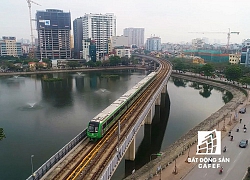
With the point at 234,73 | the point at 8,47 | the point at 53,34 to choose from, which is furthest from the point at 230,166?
the point at 8,47

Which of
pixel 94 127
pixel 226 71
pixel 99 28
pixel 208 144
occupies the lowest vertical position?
pixel 208 144

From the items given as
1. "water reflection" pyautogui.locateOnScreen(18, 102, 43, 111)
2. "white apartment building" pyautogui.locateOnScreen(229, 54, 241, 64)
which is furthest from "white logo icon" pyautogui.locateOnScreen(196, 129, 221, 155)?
"white apartment building" pyautogui.locateOnScreen(229, 54, 241, 64)

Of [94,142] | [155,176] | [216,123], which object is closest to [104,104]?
[216,123]

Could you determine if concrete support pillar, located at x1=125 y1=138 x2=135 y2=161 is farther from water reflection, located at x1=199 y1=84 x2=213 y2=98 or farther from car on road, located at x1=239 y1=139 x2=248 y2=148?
water reflection, located at x1=199 y1=84 x2=213 y2=98

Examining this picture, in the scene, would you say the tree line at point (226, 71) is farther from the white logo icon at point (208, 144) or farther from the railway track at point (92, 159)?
the railway track at point (92, 159)

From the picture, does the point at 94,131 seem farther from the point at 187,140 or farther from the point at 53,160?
the point at 187,140
